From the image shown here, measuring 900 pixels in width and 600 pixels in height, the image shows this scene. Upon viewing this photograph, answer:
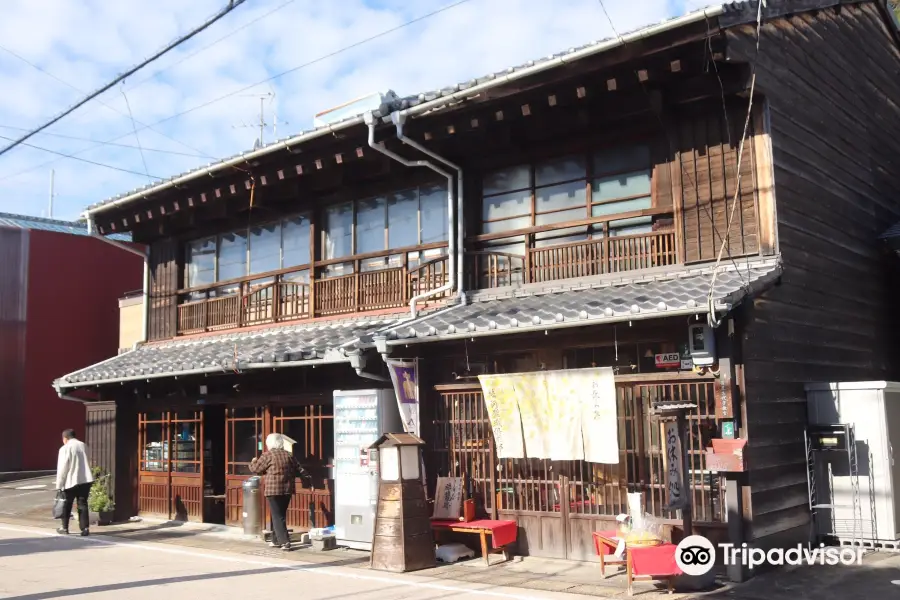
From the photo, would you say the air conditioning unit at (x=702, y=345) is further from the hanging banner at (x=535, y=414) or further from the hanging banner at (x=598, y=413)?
the hanging banner at (x=535, y=414)

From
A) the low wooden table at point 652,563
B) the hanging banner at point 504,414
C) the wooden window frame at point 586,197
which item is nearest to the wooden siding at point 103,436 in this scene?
the wooden window frame at point 586,197

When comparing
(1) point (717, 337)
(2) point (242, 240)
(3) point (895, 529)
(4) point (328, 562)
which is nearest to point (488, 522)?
(4) point (328, 562)

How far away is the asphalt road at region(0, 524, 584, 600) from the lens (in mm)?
9297

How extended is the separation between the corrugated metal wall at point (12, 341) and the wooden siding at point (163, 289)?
8.66 m

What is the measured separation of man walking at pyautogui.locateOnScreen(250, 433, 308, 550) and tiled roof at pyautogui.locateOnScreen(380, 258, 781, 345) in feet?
10.2

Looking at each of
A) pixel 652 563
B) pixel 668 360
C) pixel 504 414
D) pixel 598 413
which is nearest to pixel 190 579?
pixel 504 414

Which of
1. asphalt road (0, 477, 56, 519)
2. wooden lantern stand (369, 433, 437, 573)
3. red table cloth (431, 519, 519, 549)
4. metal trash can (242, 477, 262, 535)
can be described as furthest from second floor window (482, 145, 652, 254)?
asphalt road (0, 477, 56, 519)

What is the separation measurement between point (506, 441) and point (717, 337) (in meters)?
3.16

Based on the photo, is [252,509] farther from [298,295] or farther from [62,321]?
[62,321]

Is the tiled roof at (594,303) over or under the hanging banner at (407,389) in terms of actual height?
over

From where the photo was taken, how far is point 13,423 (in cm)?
2488

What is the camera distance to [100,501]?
16.7 meters

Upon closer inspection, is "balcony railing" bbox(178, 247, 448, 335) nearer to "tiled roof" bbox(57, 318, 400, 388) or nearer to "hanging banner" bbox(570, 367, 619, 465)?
"tiled roof" bbox(57, 318, 400, 388)

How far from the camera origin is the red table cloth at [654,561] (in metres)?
8.91
